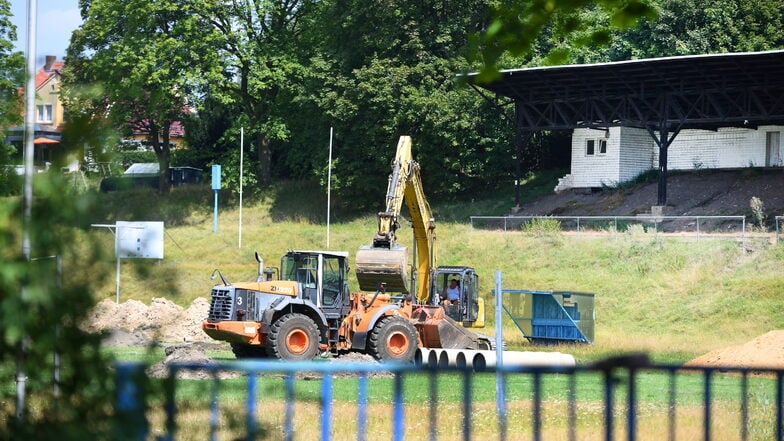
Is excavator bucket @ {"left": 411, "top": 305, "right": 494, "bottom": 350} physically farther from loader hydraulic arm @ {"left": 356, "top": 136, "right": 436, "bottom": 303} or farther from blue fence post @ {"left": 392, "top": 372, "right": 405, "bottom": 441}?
blue fence post @ {"left": 392, "top": 372, "right": 405, "bottom": 441}

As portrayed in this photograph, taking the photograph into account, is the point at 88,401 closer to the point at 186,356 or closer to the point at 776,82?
the point at 186,356

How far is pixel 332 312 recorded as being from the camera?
2608 centimetres

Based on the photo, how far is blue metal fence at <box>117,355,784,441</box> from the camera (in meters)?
3.83

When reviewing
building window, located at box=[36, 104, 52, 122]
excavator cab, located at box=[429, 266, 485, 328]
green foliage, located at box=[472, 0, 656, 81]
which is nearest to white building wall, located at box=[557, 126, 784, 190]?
excavator cab, located at box=[429, 266, 485, 328]

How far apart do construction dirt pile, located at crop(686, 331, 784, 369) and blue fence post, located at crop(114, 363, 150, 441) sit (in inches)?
808

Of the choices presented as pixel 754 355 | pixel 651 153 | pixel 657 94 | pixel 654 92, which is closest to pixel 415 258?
pixel 754 355

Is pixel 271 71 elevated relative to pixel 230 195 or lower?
elevated

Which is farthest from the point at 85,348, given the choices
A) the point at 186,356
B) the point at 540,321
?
the point at 540,321

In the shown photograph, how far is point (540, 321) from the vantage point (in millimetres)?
32188

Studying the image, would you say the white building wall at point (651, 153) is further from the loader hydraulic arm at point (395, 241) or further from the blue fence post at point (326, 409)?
the blue fence post at point (326, 409)

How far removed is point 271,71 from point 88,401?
60.2 metres

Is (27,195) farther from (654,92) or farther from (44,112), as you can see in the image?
(654,92)

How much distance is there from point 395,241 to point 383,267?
4.76 feet

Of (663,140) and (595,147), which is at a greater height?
(595,147)
